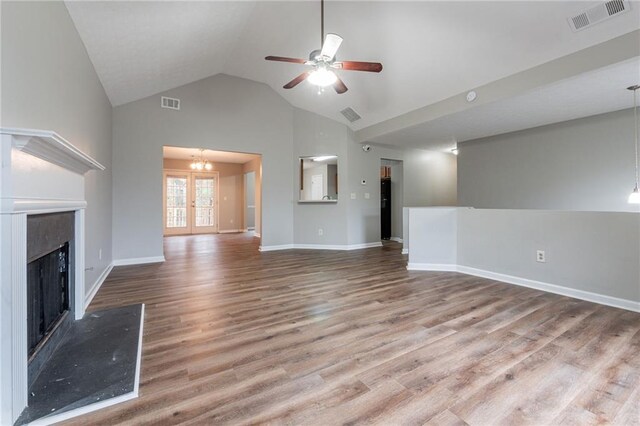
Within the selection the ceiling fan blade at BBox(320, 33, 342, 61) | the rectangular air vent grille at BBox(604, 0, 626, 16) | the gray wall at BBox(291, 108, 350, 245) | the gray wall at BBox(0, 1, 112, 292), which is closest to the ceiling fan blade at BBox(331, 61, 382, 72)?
the ceiling fan blade at BBox(320, 33, 342, 61)

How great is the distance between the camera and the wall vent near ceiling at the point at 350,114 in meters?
5.48

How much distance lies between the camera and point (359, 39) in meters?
3.79

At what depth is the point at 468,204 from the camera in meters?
6.07

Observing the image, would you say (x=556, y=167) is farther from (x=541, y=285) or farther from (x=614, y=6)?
(x=614, y=6)

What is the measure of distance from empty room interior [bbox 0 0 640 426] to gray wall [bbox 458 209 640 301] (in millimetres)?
23

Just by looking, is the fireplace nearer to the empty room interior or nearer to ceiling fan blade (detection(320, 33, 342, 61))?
the empty room interior

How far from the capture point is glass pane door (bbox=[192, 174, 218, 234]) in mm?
9125

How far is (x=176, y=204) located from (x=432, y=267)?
25.7 feet

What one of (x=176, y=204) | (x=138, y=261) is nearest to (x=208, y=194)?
(x=176, y=204)


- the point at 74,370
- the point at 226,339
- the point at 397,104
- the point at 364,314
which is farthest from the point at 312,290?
→ the point at 397,104

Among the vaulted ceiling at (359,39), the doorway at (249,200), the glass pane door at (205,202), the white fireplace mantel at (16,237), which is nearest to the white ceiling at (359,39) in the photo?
the vaulted ceiling at (359,39)

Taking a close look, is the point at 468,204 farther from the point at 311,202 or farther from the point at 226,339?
the point at 226,339

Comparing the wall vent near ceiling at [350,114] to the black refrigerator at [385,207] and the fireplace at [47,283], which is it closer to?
the black refrigerator at [385,207]

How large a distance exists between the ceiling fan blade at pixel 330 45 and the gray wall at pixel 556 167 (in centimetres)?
424
